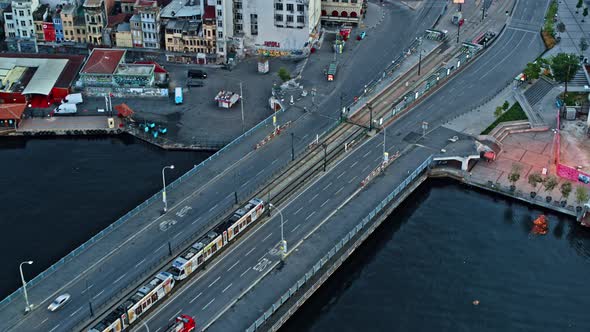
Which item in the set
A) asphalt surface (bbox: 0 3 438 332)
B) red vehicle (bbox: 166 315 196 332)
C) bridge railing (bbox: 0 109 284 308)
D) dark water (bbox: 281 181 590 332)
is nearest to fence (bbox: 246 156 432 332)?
dark water (bbox: 281 181 590 332)

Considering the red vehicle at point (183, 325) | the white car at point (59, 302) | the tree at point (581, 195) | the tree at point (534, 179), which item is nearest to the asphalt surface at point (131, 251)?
the white car at point (59, 302)

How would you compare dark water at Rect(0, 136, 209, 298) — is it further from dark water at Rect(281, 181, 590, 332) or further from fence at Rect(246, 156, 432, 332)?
dark water at Rect(281, 181, 590, 332)

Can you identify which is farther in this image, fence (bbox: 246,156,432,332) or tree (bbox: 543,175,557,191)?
tree (bbox: 543,175,557,191)

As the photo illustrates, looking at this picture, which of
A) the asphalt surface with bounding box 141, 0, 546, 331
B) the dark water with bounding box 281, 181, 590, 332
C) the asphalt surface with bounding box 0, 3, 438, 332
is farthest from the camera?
the dark water with bounding box 281, 181, 590, 332

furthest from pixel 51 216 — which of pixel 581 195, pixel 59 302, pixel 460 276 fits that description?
pixel 581 195

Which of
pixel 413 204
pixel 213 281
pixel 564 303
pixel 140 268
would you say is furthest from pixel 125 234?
pixel 564 303

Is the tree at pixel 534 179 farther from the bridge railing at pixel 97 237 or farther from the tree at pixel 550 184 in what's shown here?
the bridge railing at pixel 97 237

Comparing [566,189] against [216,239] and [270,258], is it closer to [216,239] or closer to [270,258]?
[270,258]
